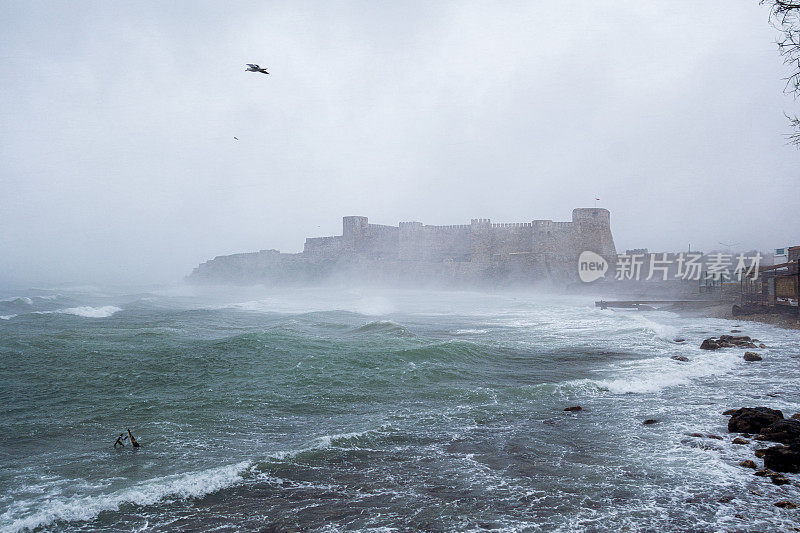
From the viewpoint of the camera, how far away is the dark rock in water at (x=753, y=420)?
20.8 ft

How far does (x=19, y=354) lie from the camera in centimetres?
1328

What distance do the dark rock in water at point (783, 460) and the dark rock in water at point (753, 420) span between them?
3.25 ft

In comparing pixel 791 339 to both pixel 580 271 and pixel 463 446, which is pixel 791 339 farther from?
pixel 580 271

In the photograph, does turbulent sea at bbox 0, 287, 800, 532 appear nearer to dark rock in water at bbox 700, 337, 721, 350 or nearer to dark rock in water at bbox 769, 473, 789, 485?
dark rock in water at bbox 769, 473, 789, 485

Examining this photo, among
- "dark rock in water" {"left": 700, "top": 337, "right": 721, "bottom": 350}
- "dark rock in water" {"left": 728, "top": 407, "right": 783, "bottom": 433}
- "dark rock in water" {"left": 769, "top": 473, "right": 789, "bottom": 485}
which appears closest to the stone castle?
"dark rock in water" {"left": 700, "top": 337, "right": 721, "bottom": 350}

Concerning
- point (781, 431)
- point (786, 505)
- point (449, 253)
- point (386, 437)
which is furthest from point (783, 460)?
point (449, 253)

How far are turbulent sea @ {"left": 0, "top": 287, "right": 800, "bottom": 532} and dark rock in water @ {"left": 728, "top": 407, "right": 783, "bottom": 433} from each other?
0.56 ft

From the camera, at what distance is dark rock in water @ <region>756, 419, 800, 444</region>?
19.2 feet

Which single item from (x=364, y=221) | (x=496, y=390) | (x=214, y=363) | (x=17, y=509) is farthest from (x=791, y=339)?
(x=364, y=221)

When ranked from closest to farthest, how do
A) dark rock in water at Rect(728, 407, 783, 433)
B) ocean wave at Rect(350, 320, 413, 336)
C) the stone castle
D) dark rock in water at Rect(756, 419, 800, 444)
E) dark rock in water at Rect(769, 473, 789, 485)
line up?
dark rock in water at Rect(769, 473, 789, 485) < dark rock in water at Rect(756, 419, 800, 444) < dark rock in water at Rect(728, 407, 783, 433) < ocean wave at Rect(350, 320, 413, 336) < the stone castle

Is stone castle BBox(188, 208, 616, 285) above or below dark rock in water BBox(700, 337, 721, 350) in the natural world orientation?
above

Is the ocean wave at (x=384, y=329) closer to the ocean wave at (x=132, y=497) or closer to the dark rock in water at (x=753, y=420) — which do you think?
the dark rock in water at (x=753, y=420)

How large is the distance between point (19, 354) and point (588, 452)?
549 inches

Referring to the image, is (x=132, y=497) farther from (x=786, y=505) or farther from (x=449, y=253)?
(x=449, y=253)
